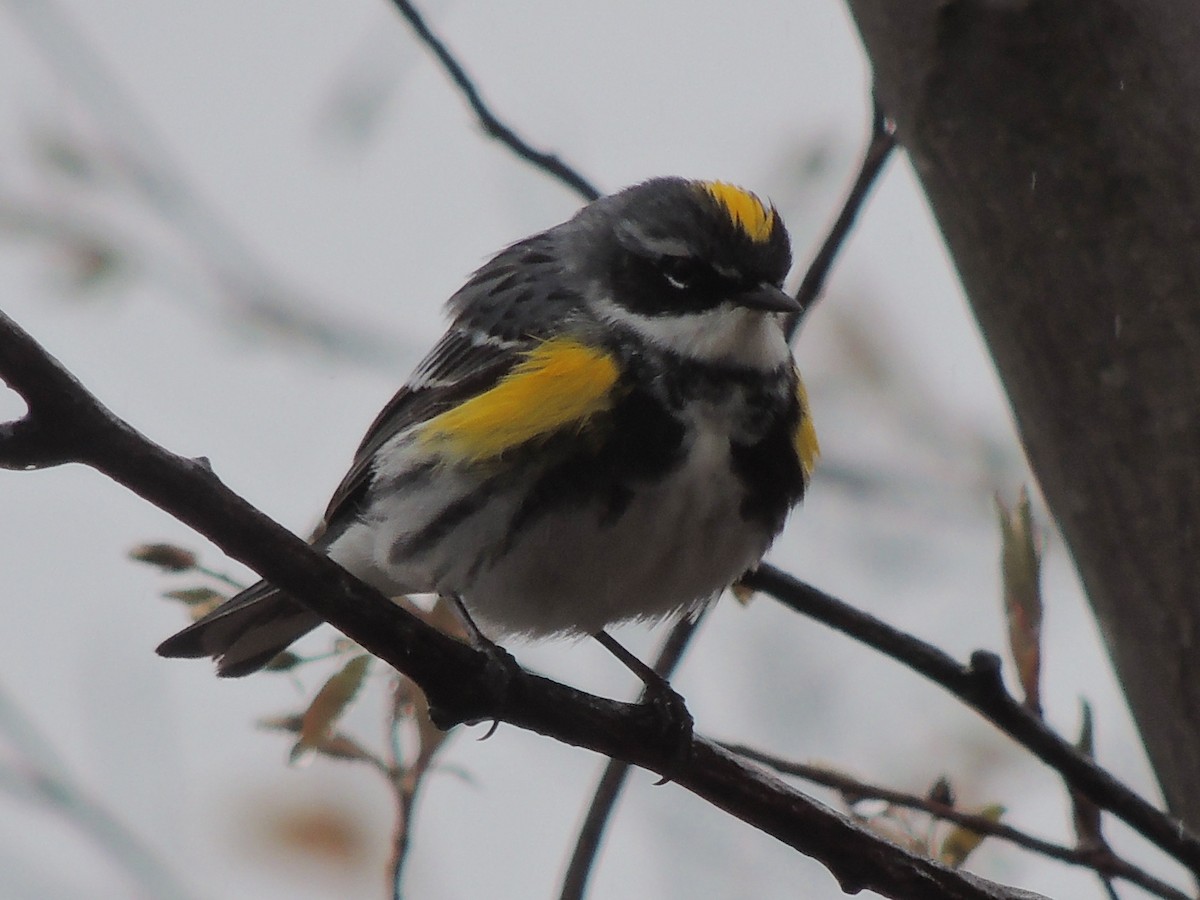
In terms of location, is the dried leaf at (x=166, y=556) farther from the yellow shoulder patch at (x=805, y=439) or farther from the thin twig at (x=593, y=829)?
the yellow shoulder patch at (x=805, y=439)

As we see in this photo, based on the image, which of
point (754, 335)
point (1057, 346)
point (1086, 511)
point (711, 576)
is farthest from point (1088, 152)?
point (711, 576)

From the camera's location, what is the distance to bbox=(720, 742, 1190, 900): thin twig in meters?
2.75

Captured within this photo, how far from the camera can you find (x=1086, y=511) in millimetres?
2771

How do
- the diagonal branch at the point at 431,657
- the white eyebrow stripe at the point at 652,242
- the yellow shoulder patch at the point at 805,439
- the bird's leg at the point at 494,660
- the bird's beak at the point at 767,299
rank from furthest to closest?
the white eyebrow stripe at the point at 652,242
the yellow shoulder patch at the point at 805,439
the bird's beak at the point at 767,299
the bird's leg at the point at 494,660
the diagonal branch at the point at 431,657

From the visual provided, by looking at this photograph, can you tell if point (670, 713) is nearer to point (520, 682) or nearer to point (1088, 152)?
point (520, 682)

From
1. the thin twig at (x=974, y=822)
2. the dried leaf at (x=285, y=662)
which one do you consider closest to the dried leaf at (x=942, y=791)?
the thin twig at (x=974, y=822)

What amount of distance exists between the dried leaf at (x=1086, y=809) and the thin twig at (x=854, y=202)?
1.20 metres

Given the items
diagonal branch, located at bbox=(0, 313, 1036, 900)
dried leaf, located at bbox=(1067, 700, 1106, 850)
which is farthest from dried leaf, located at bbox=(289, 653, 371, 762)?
dried leaf, located at bbox=(1067, 700, 1106, 850)

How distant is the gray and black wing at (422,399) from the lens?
3988 mm

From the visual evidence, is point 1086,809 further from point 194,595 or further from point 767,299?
point 194,595

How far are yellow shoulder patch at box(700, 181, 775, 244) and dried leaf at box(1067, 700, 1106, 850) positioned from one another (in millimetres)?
1643

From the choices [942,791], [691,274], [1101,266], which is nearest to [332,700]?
[942,791]

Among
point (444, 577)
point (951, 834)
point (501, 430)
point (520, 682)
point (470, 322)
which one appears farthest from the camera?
point (470, 322)

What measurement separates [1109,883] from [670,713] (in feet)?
2.93
